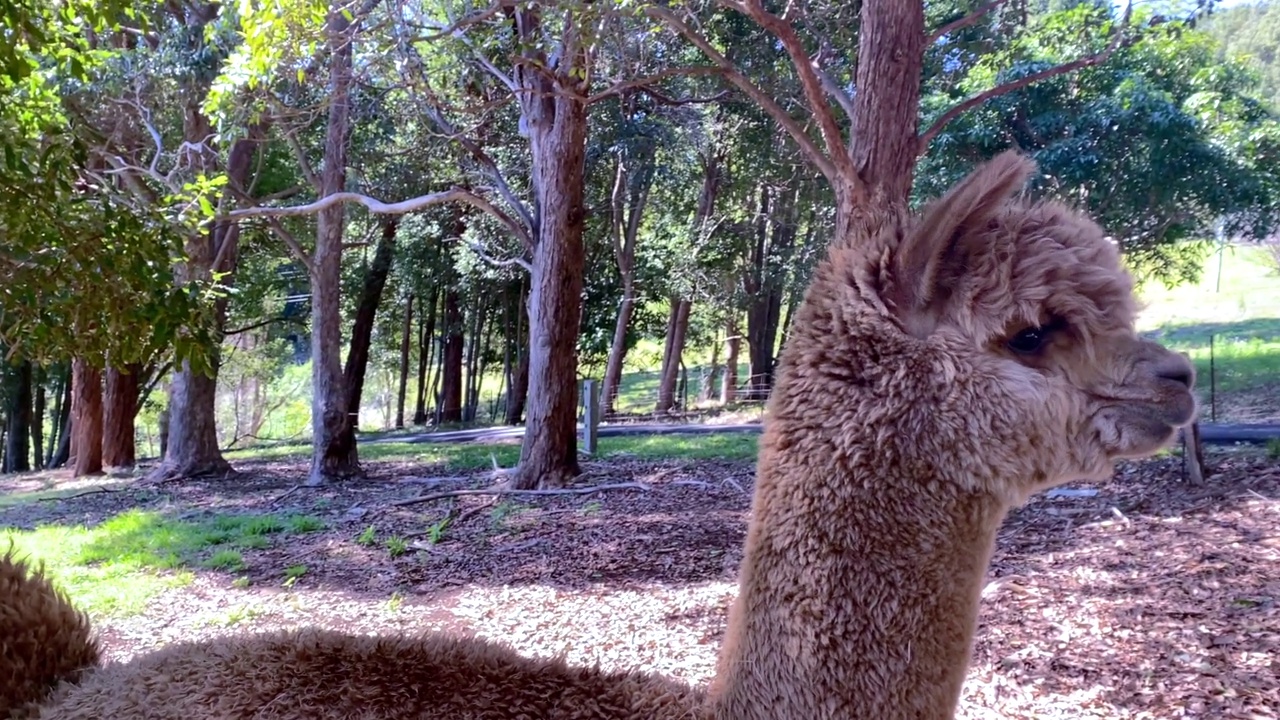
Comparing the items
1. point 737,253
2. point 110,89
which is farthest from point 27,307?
point 737,253

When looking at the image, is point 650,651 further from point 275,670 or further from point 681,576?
point 275,670

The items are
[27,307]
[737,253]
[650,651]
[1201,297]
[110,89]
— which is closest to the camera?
[27,307]

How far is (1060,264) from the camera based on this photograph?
6.10 feet

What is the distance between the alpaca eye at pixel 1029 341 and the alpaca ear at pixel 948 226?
0.18 m

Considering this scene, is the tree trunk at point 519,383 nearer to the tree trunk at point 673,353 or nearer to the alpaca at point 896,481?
the tree trunk at point 673,353

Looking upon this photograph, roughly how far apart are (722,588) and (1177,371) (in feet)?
14.0

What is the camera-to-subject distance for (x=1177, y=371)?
1.84 m

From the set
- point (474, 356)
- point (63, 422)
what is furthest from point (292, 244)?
point (63, 422)

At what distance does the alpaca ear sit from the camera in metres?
1.76

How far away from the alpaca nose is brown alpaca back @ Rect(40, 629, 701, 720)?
1.23 meters

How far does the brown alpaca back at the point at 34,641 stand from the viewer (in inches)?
84.6

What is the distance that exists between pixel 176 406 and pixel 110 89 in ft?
15.1

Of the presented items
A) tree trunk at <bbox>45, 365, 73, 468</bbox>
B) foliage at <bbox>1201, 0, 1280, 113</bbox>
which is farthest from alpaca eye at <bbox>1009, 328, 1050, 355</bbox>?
foliage at <bbox>1201, 0, 1280, 113</bbox>

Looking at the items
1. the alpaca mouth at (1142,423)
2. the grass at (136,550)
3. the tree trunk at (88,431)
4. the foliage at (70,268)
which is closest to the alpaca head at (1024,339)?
the alpaca mouth at (1142,423)
